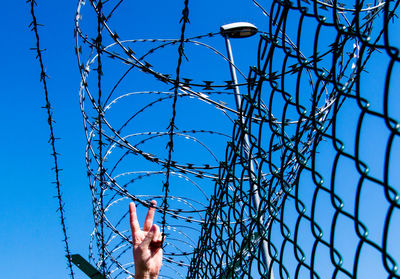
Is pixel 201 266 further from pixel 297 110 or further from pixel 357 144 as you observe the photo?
pixel 357 144

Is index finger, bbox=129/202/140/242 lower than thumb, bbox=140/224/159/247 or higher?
higher

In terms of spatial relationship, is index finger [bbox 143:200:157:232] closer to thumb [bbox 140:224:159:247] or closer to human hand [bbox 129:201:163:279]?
human hand [bbox 129:201:163:279]

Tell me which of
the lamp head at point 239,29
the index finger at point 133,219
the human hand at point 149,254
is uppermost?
the lamp head at point 239,29

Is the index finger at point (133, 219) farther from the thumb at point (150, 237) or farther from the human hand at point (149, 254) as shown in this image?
the thumb at point (150, 237)

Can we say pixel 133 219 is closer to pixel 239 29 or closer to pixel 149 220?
pixel 149 220

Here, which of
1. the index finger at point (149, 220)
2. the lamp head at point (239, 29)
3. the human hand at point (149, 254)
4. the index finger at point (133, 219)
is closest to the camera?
the human hand at point (149, 254)

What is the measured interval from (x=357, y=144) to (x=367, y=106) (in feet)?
0.34

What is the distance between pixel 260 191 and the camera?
2.14 meters

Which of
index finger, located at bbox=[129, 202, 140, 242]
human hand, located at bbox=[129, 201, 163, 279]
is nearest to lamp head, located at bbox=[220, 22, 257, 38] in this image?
index finger, located at bbox=[129, 202, 140, 242]

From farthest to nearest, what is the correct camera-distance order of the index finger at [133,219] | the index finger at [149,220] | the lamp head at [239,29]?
1. the lamp head at [239,29]
2. the index finger at [149,220]
3. the index finger at [133,219]

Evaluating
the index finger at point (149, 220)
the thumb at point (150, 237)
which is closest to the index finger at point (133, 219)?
the index finger at point (149, 220)

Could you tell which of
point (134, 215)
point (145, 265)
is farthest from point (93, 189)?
point (145, 265)

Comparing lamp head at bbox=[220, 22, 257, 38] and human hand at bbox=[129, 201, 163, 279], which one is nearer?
human hand at bbox=[129, 201, 163, 279]

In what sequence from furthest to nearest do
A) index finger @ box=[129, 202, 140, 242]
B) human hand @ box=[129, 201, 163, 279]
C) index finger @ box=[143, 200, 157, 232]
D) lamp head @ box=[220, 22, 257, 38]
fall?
lamp head @ box=[220, 22, 257, 38], index finger @ box=[143, 200, 157, 232], index finger @ box=[129, 202, 140, 242], human hand @ box=[129, 201, 163, 279]
